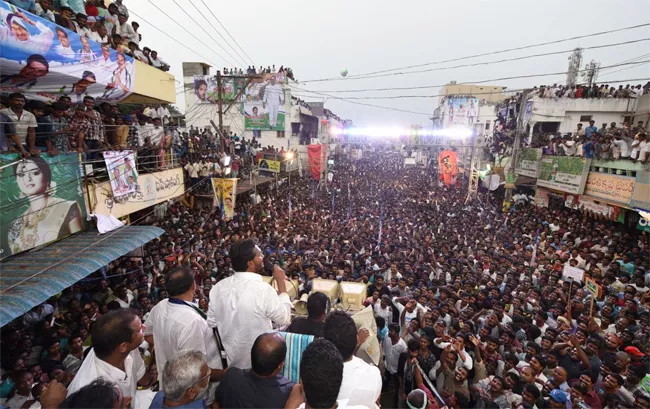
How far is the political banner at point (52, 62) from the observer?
572 centimetres

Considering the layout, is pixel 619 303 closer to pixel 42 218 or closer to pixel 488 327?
pixel 488 327

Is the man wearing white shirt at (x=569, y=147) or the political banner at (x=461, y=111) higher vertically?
the political banner at (x=461, y=111)

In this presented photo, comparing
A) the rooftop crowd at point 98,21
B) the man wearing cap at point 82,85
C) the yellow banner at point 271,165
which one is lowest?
the yellow banner at point 271,165

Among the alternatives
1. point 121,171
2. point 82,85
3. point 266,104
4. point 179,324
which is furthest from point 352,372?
point 266,104

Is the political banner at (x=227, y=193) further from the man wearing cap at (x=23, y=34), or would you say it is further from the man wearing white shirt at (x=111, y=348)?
the man wearing white shirt at (x=111, y=348)

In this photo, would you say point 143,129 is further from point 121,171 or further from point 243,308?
point 243,308

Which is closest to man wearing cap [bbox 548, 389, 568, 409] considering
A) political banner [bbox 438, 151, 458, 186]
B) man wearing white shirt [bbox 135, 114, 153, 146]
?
man wearing white shirt [bbox 135, 114, 153, 146]

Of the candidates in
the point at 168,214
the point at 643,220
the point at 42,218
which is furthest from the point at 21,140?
the point at 643,220

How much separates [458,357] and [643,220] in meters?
11.2

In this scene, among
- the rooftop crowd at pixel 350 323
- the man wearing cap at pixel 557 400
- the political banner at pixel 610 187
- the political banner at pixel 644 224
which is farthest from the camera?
the political banner at pixel 610 187

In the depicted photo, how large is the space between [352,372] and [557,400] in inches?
112

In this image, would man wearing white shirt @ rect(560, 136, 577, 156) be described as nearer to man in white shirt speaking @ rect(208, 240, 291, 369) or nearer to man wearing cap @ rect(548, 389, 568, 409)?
man wearing cap @ rect(548, 389, 568, 409)

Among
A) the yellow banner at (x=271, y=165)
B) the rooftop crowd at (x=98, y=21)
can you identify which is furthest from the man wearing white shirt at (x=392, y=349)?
the yellow banner at (x=271, y=165)

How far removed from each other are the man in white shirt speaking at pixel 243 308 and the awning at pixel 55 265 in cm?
306
